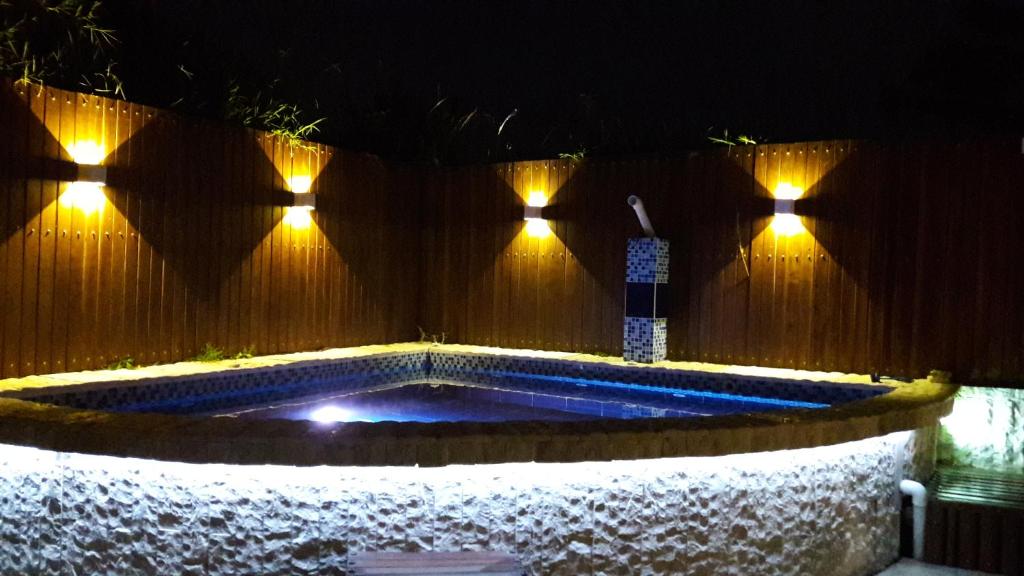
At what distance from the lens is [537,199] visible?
9250 mm

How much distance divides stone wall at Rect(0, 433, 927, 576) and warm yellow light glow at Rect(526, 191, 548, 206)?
17.1 feet

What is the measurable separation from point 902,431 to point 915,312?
227 cm

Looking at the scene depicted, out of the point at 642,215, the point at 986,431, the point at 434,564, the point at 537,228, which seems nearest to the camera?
the point at 434,564

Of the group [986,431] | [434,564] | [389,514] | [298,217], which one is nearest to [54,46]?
[298,217]

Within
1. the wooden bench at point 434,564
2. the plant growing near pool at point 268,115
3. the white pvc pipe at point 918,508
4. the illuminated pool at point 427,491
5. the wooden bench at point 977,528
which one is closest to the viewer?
the wooden bench at point 434,564

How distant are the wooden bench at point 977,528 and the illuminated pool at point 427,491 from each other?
2.76 feet

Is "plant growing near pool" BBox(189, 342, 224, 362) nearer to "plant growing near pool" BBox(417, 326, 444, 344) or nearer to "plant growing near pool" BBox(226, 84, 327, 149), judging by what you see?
"plant growing near pool" BBox(226, 84, 327, 149)

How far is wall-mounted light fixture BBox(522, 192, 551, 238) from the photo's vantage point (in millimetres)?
9062

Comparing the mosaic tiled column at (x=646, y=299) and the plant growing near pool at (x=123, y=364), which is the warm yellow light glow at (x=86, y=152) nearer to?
the plant growing near pool at (x=123, y=364)

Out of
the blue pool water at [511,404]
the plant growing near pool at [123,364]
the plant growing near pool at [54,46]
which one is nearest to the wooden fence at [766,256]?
the blue pool water at [511,404]

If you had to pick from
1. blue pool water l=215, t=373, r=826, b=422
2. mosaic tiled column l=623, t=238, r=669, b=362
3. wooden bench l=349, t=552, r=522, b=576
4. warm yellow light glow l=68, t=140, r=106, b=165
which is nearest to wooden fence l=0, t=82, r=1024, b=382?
warm yellow light glow l=68, t=140, r=106, b=165

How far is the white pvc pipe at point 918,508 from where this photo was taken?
5188 millimetres

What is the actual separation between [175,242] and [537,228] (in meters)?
3.75

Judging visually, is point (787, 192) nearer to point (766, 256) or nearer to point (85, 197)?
point (766, 256)
